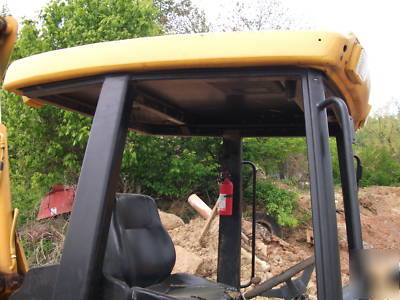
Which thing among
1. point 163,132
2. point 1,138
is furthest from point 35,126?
point 1,138

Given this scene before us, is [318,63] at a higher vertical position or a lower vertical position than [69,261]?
higher

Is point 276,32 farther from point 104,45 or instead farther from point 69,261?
point 69,261

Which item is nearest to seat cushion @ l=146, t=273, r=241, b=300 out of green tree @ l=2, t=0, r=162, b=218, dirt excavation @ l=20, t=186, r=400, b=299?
dirt excavation @ l=20, t=186, r=400, b=299

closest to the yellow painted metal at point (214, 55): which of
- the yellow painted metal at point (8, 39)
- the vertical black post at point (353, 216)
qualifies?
the yellow painted metal at point (8, 39)

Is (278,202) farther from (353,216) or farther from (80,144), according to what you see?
(353,216)

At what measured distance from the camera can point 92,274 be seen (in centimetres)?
116

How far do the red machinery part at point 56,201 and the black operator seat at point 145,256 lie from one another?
4.35 meters

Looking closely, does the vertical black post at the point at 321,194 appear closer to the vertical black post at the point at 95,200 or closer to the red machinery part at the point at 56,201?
the vertical black post at the point at 95,200

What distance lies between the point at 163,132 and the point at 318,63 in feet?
4.90

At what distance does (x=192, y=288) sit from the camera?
2059mm

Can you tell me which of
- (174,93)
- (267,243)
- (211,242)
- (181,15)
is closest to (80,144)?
(211,242)

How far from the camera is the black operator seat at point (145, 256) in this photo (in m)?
1.74

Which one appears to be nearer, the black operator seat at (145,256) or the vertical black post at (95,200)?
the vertical black post at (95,200)

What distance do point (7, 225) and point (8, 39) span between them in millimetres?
613
